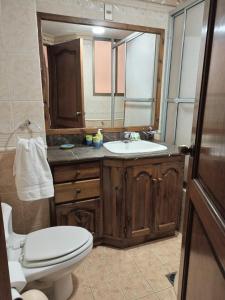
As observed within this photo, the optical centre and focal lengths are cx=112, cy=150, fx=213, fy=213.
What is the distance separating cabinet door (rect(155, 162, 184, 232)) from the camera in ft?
6.01

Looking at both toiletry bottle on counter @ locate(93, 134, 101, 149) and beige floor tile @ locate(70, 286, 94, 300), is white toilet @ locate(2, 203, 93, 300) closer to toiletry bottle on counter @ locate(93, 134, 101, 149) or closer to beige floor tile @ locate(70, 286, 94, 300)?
beige floor tile @ locate(70, 286, 94, 300)

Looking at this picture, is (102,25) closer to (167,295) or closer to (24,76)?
(24,76)

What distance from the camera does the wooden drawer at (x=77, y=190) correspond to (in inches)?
64.2

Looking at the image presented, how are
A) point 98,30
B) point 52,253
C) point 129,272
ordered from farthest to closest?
point 98,30, point 129,272, point 52,253

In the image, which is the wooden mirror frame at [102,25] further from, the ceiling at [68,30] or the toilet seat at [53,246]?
the toilet seat at [53,246]

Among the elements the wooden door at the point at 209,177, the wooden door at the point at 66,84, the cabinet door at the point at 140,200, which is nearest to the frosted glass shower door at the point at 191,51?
the cabinet door at the point at 140,200

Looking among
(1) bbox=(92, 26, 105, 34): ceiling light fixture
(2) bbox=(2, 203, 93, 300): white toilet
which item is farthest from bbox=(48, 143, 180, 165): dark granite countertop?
(1) bbox=(92, 26, 105, 34): ceiling light fixture

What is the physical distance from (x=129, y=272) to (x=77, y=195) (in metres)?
0.72

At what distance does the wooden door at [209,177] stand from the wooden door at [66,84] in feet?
4.32

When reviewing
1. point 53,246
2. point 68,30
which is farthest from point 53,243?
point 68,30

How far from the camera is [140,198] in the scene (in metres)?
1.80

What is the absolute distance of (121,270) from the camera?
65.9 inches

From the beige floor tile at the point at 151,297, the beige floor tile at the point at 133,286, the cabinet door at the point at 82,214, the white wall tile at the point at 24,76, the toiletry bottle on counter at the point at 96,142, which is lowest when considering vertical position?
the beige floor tile at the point at 133,286

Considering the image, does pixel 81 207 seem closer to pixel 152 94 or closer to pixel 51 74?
pixel 51 74
